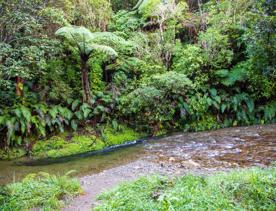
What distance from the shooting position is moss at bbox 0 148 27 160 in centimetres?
889

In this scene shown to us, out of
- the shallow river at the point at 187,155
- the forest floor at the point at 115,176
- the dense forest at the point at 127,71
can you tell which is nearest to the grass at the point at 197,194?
the forest floor at the point at 115,176

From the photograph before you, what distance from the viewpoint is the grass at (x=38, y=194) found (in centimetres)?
446

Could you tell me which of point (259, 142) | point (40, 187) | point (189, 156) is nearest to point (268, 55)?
point (259, 142)

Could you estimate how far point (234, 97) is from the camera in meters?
12.0

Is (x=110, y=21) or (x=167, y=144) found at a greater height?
(x=110, y=21)

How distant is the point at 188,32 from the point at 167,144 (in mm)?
7469

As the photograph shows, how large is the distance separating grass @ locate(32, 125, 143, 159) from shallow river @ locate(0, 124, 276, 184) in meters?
0.76

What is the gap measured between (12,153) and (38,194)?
4747mm

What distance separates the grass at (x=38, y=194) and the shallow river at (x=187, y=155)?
5.97ft

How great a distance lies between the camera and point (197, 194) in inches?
156

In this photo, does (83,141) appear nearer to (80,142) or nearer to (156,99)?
(80,142)

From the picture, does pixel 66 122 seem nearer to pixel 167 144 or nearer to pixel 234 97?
pixel 167 144

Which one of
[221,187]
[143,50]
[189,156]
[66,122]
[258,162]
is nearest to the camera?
[221,187]

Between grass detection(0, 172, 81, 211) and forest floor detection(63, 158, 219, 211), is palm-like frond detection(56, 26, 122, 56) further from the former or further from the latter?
grass detection(0, 172, 81, 211)
